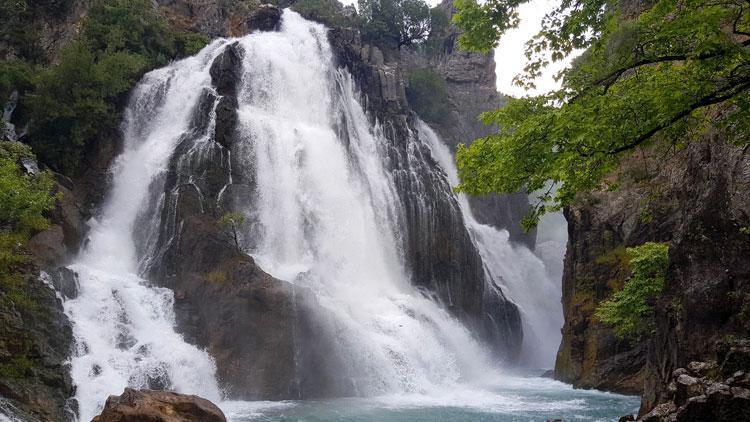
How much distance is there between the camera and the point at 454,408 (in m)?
19.6

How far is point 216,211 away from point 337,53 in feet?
63.2

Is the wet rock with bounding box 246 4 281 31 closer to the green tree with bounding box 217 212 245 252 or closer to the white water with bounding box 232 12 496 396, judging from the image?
the white water with bounding box 232 12 496 396

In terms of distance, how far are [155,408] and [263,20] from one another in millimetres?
34381

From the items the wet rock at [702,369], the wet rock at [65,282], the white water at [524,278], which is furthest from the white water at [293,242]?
the wet rock at [702,369]

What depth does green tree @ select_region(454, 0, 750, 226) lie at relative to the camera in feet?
22.6

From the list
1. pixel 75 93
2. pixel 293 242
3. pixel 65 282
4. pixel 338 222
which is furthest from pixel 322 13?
pixel 65 282

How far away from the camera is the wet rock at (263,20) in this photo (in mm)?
41688

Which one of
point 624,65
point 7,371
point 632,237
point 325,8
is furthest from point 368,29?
point 624,65

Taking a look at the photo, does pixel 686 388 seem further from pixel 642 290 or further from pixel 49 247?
pixel 49 247

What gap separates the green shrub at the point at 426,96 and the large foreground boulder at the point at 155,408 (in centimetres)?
3833

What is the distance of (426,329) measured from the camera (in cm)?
2794

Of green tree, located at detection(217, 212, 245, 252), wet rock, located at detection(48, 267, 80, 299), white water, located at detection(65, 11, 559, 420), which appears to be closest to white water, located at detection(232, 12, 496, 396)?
white water, located at detection(65, 11, 559, 420)

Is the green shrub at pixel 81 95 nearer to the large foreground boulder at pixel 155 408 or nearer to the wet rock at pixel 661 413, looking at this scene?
the large foreground boulder at pixel 155 408

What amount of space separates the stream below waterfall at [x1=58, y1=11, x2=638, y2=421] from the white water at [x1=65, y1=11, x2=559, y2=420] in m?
0.07
